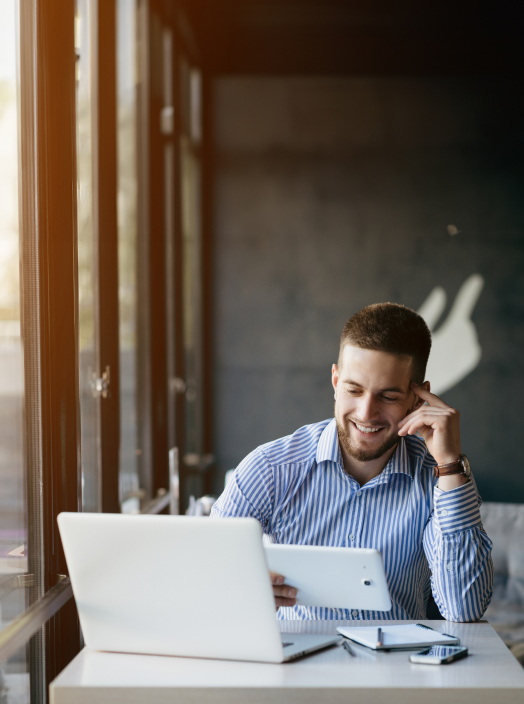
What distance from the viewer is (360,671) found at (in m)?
1.35

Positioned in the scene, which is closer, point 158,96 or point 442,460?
point 442,460

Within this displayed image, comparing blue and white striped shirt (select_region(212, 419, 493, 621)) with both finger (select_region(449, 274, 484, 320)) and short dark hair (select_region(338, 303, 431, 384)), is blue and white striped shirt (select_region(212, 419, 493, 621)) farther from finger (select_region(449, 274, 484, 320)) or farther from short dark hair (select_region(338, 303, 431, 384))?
finger (select_region(449, 274, 484, 320))

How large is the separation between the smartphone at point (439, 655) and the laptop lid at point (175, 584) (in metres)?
0.27

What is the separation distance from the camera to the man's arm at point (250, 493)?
1.90 metres

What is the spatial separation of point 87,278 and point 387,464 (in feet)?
3.96

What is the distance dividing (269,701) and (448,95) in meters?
4.32

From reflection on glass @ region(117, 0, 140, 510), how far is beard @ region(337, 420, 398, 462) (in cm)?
122

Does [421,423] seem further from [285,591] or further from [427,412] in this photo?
[285,591]

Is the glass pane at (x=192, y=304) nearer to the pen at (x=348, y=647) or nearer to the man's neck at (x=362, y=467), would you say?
the man's neck at (x=362, y=467)

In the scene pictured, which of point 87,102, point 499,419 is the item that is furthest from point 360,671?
point 499,419

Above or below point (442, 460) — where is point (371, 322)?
above

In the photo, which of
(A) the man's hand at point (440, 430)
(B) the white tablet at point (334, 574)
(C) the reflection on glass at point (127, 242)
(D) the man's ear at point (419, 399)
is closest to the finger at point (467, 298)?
(C) the reflection on glass at point (127, 242)

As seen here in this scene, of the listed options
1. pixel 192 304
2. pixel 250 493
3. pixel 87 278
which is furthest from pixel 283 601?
pixel 192 304

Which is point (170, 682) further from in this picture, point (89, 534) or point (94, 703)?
point (89, 534)
